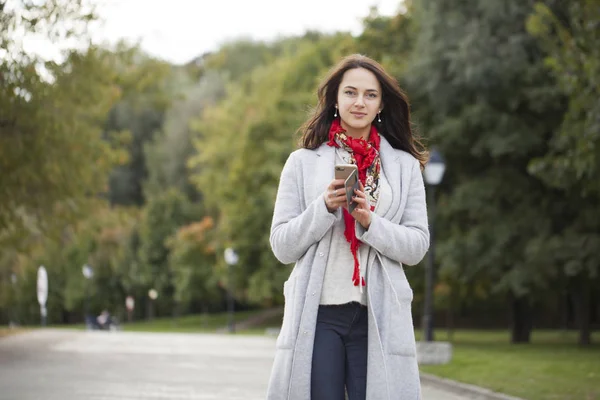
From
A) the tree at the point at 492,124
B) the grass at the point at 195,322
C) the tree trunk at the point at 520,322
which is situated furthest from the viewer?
the grass at the point at 195,322

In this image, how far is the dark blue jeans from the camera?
174 inches

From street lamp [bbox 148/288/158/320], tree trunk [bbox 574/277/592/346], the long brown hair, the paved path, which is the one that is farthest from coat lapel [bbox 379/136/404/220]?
street lamp [bbox 148/288/158/320]

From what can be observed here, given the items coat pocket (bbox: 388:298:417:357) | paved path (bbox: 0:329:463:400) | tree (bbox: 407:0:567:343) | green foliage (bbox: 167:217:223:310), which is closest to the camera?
coat pocket (bbox: 388:298:417:357)

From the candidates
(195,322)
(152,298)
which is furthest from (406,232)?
(152,298)

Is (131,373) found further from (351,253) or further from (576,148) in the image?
(351,253)

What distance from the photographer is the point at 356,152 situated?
4719 millimetres

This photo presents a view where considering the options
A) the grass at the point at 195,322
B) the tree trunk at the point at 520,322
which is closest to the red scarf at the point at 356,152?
the tree trunk at the point at 520,322

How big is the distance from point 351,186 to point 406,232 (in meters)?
0.35

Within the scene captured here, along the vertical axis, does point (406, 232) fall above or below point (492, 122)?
below

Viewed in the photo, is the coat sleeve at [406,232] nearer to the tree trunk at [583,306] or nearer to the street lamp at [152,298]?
the tree trunk at [583,306]

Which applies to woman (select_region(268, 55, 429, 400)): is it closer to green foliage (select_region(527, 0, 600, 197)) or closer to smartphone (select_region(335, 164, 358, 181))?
smartphone (select_region(335, 164, 358, 181))

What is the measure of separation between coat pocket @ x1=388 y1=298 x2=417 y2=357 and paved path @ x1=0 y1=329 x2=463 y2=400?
898cm

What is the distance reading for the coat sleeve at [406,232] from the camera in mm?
4461

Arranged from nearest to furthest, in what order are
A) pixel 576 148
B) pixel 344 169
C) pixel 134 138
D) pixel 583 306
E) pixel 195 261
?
1. pixel 344 169
2. pixel 576 148
3. pixel 583 306
4. pixel 195 261
5. pixel 134 138
